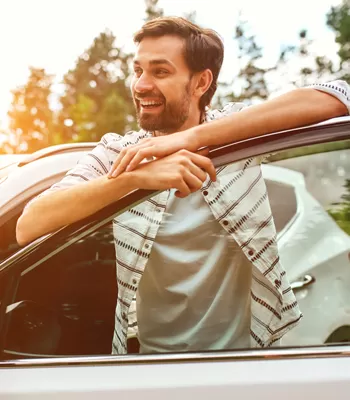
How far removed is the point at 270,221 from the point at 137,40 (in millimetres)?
790

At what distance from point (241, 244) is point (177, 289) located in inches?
8.3

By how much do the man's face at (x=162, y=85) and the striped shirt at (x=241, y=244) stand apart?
12.2 inches

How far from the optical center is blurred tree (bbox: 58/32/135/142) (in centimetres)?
278

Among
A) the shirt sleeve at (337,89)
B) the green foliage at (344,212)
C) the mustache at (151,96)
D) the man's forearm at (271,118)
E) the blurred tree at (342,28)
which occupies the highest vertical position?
the blurred tree at (342,28)

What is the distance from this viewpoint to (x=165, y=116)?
188 centimetres

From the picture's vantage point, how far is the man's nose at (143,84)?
74.6 inches

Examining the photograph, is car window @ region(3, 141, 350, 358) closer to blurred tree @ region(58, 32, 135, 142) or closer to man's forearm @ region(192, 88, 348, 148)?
man's forearm @ region(192, 88, 348, 148)

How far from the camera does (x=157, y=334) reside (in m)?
1.64

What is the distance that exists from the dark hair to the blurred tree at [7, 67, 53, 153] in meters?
0.60

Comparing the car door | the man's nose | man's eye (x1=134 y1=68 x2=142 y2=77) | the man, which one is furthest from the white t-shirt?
man's eye (x1=134 y1=68 x2=142 y2=77)

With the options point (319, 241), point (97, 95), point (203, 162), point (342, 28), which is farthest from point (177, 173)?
point (97, 95)

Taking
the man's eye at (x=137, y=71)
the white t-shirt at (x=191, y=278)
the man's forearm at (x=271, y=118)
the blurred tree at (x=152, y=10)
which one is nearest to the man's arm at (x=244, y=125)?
the man's forearm at (x=271, y=118)

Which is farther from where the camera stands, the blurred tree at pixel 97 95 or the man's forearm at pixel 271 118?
the blurred tree at pixel 97 95

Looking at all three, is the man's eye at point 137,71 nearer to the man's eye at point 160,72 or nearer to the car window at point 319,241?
the man's eye at point 160,72
